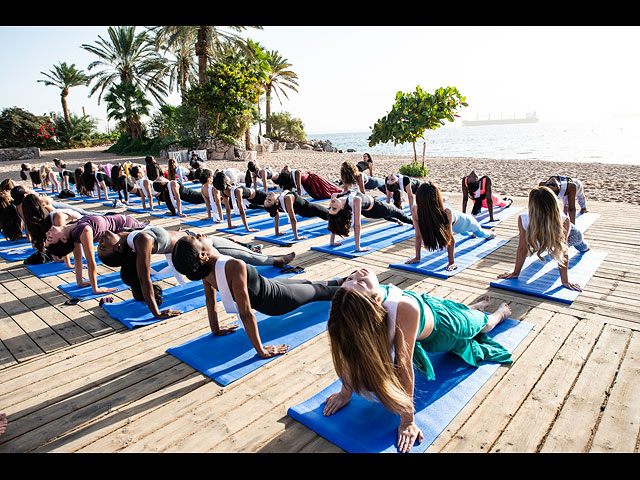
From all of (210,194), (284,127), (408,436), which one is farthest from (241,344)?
(284,127)

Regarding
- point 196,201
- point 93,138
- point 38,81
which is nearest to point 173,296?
point 196,201

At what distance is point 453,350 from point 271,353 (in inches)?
Answer: 59.8

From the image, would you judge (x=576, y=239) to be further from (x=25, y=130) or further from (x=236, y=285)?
(x=25, y=130)

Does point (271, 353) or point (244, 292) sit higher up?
point (244, 292)

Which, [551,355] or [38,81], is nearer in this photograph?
[551,355]

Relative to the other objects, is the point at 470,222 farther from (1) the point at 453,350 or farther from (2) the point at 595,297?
(1) the point at 453,350

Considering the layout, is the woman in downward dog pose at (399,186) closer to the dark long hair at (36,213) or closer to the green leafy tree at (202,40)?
the dark long hair at (36,213)

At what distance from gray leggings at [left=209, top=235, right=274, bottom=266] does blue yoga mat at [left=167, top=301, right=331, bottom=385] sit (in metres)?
0.89

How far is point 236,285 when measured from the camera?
3.04 m

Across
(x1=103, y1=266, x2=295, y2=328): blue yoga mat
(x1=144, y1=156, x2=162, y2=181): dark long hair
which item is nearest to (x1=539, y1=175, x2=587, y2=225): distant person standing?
(x1=103, y1=266, x2=295, y2=328): blue yoga mat

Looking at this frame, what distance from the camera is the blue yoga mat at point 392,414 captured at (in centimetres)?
234

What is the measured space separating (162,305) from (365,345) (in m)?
3.32

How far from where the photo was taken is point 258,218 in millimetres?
9633
